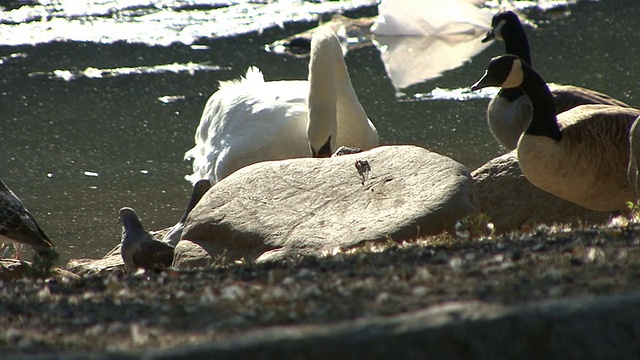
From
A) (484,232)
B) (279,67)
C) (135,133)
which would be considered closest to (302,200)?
(484,232)

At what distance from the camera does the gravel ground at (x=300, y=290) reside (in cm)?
330

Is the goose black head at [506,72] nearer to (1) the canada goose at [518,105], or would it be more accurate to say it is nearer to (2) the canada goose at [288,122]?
(1) the canada goose at [518,105]

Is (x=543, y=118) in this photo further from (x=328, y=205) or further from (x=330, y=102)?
(x=330, y=102)

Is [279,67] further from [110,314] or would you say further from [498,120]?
[110,314]

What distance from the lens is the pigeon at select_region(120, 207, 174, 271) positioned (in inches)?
273

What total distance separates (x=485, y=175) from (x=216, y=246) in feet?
6.61

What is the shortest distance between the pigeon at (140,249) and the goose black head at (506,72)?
2.45 m

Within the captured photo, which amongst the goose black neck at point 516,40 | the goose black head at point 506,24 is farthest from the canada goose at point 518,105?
the goose black head at point 506,24

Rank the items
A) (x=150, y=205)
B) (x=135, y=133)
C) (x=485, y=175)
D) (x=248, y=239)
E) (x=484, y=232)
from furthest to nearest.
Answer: (x=135, y=133), (x=150, y=205), (x=485, y=175), (x=248, y=239), (x=484, y=232)

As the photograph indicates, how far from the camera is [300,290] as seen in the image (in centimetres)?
377

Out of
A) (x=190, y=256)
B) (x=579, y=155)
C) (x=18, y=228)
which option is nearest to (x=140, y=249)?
(x=190, y=256)

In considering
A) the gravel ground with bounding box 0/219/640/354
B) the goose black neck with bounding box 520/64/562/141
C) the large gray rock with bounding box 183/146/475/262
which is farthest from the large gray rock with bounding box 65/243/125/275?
the goose black neck with bounding box 520/64/562/141

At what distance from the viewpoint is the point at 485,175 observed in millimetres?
7305

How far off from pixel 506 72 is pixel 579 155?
2.61ft
